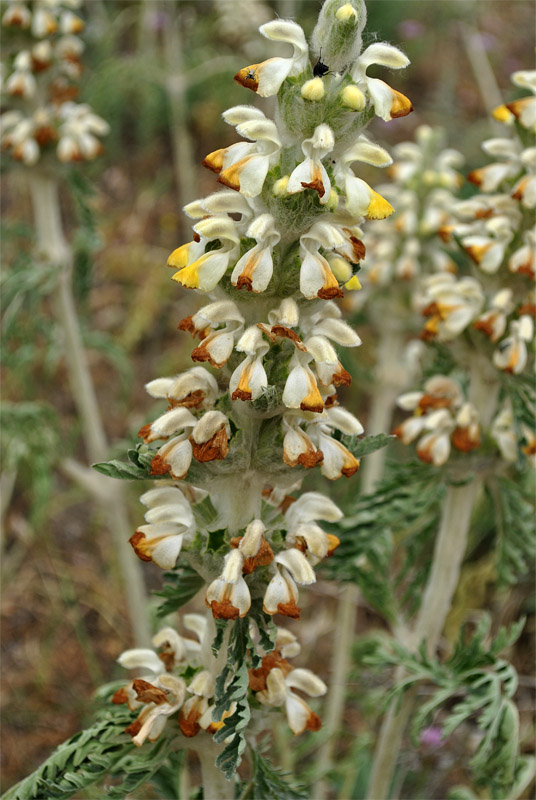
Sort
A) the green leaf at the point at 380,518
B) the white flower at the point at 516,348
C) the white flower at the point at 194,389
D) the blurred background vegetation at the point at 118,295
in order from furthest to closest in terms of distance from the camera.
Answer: the blurred background vegetation at the point at 118,295, the green leaf at the point at 380,518, the white flower at the point at 516,348, the white flower at the point at 194,389

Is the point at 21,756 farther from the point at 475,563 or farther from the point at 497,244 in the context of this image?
the point at 497,244

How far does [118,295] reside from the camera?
295 inches

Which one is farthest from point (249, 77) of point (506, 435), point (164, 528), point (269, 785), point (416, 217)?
point (416, 217)

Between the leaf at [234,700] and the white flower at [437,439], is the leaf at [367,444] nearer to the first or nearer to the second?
the leaf at [234,700]

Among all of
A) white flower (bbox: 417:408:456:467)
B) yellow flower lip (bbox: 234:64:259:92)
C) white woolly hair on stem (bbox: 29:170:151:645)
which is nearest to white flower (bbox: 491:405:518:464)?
white flower (bbox: 417:408:456:467)

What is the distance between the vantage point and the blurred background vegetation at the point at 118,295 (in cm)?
428

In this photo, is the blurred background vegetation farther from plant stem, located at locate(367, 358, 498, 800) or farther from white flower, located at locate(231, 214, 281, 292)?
white flower, located at locate(231, 214, 281, 292)

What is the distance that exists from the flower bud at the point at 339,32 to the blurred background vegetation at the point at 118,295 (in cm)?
25

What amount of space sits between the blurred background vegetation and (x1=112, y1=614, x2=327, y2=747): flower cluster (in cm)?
124

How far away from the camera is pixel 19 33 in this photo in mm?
3719

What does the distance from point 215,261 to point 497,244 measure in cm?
120

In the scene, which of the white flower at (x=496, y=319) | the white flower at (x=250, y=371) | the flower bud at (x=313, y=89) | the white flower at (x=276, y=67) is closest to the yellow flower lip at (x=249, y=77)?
the white flower at (x=276, y=67)

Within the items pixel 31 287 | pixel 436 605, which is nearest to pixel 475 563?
pixel 436 605

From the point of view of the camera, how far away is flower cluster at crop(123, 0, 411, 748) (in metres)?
1.71
